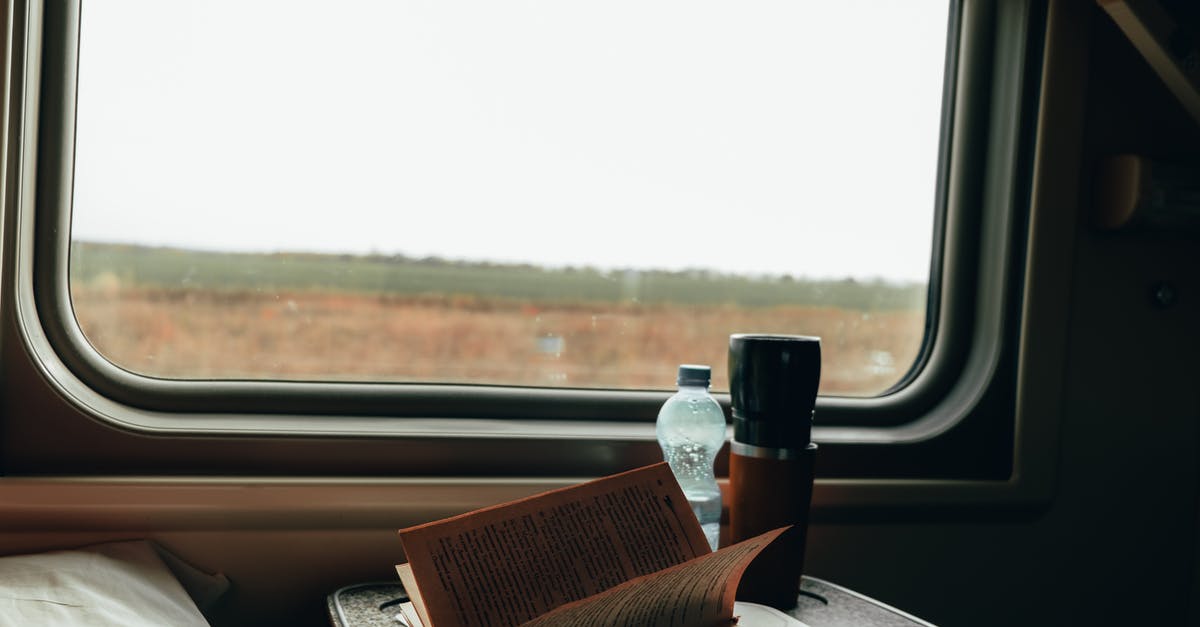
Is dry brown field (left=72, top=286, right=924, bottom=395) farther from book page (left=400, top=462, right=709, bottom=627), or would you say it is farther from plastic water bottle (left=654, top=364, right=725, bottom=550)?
book page (left=400, top=462, right=709, bottom=627)

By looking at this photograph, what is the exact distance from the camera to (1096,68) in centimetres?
148

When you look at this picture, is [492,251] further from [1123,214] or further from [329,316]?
[1123,214]

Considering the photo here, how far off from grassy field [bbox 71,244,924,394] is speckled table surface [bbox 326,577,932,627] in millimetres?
376

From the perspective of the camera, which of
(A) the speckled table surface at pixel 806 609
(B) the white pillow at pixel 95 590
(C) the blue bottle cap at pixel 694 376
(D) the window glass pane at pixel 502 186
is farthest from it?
(D) the window glass pane at pixel 502 186

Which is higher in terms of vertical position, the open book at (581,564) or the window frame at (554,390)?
the window frame at (554,390)

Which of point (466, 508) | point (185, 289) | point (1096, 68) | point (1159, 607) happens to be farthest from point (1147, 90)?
point (185, 289)

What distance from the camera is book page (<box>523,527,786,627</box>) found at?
0.75 m

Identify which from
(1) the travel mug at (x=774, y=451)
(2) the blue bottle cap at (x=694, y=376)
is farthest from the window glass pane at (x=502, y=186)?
(1) the travel mug at (x=774, y=451)

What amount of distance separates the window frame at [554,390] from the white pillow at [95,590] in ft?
0.54

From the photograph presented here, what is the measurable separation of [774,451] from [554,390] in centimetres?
48

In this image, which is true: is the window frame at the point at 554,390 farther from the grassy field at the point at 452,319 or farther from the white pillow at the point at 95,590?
A: the white pillow at the point at 95,590

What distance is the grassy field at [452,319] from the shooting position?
4.21 ft

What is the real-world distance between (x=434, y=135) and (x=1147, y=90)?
3.99 ft

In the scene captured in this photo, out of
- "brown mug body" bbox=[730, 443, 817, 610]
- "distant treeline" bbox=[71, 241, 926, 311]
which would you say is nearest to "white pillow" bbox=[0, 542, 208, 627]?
"distant treeline" bbox=[71, 241, 926, 311]
